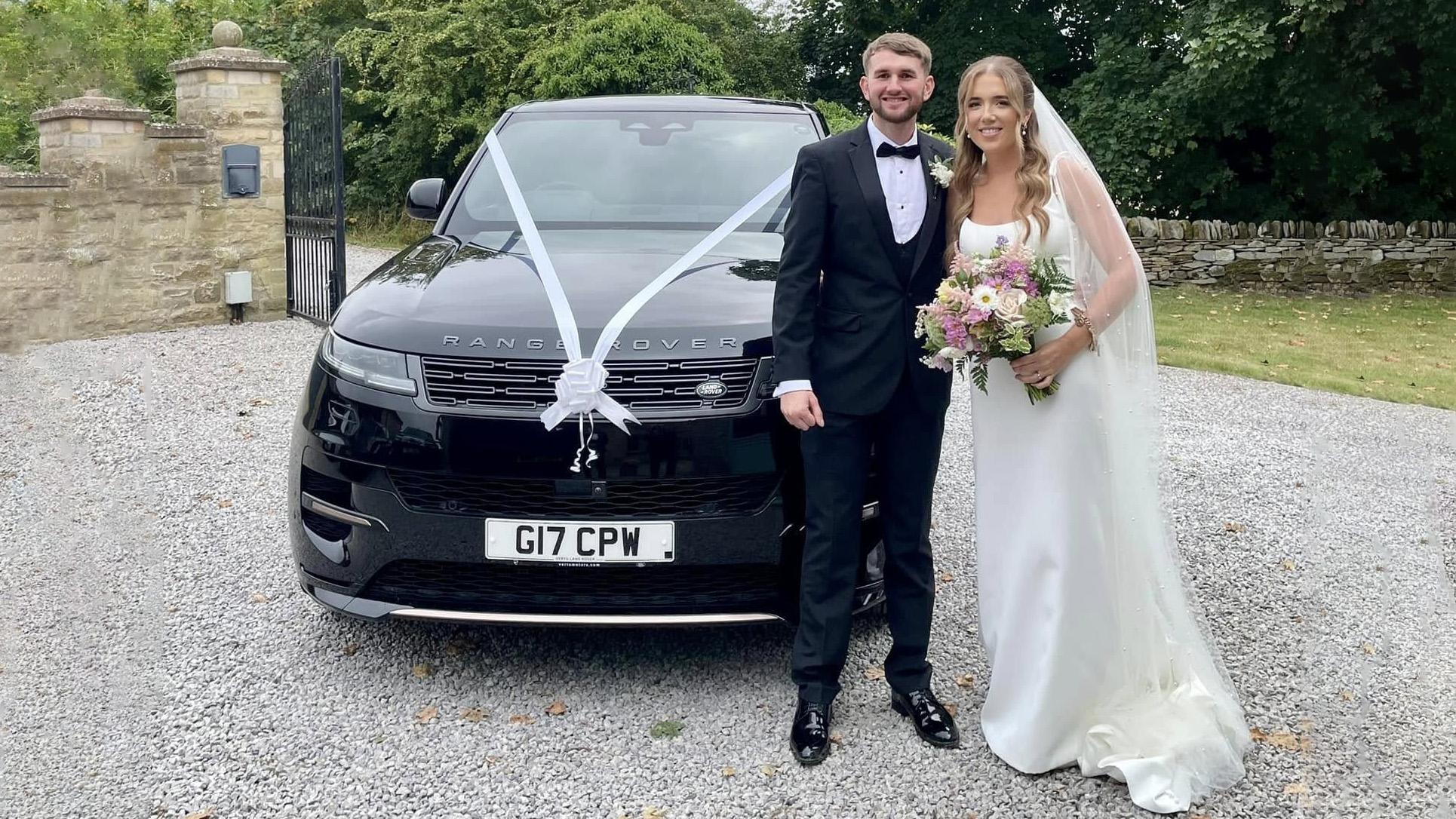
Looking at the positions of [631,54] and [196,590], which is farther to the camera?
[631,54]

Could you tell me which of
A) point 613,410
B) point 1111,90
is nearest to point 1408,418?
point 613,410

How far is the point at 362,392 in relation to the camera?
3547 millimetres

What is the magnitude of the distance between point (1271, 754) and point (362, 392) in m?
2.71

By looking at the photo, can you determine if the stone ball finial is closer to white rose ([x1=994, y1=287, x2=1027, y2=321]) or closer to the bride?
the bride

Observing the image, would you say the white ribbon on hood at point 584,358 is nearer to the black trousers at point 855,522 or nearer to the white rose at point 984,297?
the black trousers at point 855,522

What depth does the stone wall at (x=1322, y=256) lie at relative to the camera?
1666cm

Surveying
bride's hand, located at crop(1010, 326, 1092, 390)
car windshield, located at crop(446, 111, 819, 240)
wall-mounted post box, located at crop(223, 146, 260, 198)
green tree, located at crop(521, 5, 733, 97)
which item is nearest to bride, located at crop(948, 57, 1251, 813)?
bride's hand, located at crop(1010, 326, 1092, 390)

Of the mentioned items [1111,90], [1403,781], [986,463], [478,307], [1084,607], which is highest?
[1111,90]

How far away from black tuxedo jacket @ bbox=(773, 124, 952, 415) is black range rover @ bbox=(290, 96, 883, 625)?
25 cm

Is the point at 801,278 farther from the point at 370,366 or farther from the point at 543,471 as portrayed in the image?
the point at 370,366

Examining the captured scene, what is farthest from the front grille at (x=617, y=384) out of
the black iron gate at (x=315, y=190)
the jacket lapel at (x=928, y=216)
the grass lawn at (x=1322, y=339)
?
the grass lawn at (x=1322, y=339)

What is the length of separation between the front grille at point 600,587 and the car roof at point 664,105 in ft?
7.89

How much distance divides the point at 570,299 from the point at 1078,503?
1555mm

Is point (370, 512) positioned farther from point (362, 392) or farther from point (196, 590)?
point (196, 590)
